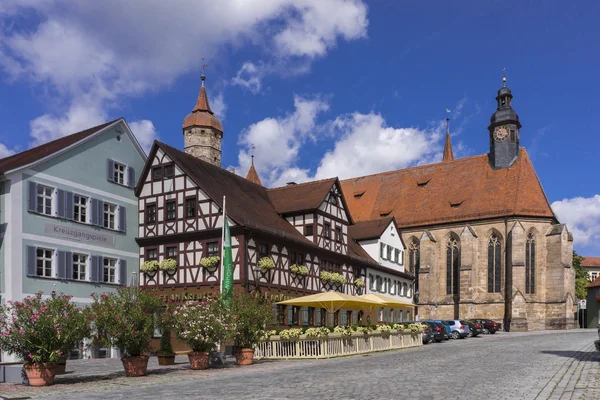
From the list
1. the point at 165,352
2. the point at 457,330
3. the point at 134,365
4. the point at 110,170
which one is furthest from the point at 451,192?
the point at 134,365

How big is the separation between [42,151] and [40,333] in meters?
14.2

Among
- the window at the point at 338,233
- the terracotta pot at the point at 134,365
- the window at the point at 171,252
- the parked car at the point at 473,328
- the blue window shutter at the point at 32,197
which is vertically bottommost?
the parked car at the point at 473,328

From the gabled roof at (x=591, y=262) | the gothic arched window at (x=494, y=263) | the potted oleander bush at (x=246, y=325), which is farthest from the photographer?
the gabled roof at (x=591, y=262)

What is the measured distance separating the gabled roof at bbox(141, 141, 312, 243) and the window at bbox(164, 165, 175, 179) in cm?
55

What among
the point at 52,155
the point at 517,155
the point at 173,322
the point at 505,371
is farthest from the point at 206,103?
the point at 505,371

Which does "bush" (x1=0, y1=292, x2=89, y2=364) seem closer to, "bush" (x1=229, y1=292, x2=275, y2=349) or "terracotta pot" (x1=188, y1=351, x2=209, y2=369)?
"terracotta pot" (x1=188, y1=351, x2=209, y2=369)

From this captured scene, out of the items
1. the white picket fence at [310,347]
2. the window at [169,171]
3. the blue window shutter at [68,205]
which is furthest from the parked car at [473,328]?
the blue window shutter at [68,205]

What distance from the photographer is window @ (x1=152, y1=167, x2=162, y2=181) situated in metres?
31.2

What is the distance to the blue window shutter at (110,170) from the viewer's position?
97.6 ft

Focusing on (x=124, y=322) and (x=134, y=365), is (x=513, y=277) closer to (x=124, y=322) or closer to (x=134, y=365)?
(x=134, y=365)

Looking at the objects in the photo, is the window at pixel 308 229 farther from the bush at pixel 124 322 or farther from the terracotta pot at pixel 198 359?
the bush at pixel 124 322

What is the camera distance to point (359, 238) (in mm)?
42938

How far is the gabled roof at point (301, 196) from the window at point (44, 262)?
12.4 metres

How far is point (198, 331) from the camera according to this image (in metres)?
19.2
